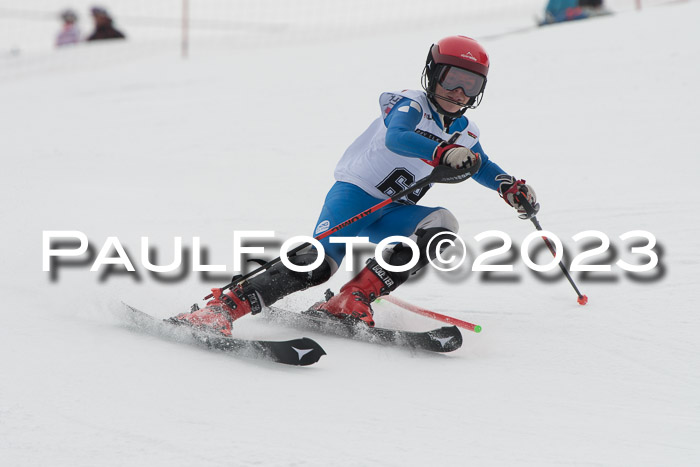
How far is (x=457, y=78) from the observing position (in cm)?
378

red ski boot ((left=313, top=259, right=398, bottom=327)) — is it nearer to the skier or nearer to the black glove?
the skier

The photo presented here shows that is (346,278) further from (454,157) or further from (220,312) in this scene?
(454,157)

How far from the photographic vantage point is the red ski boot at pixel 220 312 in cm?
348

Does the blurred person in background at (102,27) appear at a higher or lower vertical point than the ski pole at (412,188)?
lower

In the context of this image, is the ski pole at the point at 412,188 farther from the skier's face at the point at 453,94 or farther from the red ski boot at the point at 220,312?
the skier's face at the point at 453,94

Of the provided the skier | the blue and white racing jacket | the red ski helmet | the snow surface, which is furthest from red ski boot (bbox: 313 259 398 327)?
the red ski helmet

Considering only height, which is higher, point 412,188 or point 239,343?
point 412,188

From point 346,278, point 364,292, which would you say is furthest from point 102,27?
point 364,292

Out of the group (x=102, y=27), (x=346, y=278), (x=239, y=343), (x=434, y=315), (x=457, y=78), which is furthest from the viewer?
(x=102, y=27)

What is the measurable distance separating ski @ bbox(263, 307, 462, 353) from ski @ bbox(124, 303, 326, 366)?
0.52 metres

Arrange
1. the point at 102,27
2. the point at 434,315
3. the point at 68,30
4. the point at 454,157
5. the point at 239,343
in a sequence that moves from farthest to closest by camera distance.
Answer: the point at 68,30 → the point at 102,27 → the point at 434,315 → the point at 454,157 → the point at 239,343

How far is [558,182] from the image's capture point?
6.70m

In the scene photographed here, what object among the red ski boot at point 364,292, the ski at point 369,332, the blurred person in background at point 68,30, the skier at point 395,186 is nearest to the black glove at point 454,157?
the skier at point 395,186

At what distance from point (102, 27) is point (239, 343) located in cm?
1248
